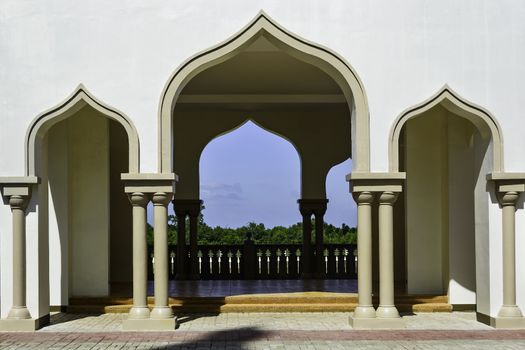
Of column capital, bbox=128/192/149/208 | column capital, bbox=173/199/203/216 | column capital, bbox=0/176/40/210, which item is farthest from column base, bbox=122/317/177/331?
column capital, bbox=173/199/203/216

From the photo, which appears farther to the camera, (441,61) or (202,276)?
(202,276)

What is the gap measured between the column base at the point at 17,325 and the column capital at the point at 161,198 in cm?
220

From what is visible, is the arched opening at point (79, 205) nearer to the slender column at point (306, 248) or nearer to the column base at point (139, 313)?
the column base at point (139, 313)

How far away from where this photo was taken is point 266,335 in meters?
9.91

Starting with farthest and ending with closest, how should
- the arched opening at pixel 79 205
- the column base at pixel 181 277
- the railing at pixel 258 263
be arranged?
the railing at pixel 258 263 < the column base at pixel 181 277 < the arched opening at pixel 79 205

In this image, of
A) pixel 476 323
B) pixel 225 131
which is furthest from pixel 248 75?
pixel 476 323

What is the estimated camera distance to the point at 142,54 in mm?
10492

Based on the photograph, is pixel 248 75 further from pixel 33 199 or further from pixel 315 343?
pixel 315 343

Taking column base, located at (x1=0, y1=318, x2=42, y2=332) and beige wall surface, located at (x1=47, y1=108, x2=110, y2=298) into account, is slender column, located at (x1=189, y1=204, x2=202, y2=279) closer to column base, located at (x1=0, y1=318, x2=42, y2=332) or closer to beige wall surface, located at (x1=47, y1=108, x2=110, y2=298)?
beige wall surface, located at (x1=47, y1=108, x2=110, y2=298)

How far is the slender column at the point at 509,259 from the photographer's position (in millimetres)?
10430

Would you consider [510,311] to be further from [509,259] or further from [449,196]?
[449,196]

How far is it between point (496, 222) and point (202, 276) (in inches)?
299

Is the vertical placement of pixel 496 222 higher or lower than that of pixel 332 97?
lower

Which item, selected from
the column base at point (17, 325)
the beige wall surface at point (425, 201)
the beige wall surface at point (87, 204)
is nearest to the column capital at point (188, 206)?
the beige wall surface at point (87, 204)
